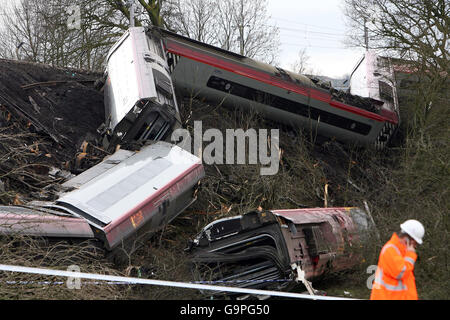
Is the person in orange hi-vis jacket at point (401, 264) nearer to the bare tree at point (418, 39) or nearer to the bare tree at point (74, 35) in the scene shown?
the bare tree at point (418, 39)

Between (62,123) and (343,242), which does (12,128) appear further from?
(343,242)

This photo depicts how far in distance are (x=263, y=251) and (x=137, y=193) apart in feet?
7.49

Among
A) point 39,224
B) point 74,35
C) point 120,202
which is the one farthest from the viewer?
point 74,35

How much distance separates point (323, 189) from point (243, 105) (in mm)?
3163

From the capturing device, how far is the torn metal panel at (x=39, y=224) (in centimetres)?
708

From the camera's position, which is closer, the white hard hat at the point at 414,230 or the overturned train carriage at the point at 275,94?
the white hard hat at the point at 414,230

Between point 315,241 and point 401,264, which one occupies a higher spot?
point 401,264

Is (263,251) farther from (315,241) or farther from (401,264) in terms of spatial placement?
(401,264)

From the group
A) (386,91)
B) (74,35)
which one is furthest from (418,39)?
(74,35)

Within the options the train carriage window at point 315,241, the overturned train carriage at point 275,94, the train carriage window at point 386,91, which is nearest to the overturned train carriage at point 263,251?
the train carriage window at point 315,241

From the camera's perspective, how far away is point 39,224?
7.29 metres

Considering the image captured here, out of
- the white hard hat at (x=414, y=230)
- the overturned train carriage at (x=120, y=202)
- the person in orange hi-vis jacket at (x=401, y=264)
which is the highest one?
the white hard hat at (x=414, y=230)

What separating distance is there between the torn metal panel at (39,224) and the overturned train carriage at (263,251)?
1706mm
